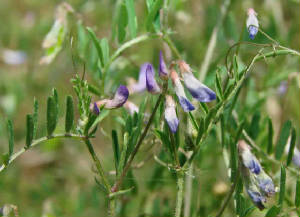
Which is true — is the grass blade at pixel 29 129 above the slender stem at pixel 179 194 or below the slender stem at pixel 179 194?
above

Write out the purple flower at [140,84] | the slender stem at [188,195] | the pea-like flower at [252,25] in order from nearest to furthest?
the pea-like flower at [252,25] < the slender stem at [188,195] < the purple flower at [140,84]

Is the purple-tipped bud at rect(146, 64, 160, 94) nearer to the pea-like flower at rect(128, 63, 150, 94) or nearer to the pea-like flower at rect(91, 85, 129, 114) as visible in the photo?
the pea-like flower at rect(91, 85, 129, 114)

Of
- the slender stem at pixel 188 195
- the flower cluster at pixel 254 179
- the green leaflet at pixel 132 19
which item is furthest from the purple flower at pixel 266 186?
the green leaflet at pixel 132 19

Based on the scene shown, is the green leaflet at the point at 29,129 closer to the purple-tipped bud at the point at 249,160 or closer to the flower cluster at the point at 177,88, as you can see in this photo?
the flower cluster at the point at 177,88

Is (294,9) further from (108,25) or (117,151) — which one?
(117,151)

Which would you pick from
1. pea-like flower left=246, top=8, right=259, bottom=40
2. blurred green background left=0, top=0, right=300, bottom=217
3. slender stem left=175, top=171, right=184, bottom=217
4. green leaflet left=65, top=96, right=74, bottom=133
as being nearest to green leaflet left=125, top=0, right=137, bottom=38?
blurred green background left=0, top=0, right=300, bottom=217

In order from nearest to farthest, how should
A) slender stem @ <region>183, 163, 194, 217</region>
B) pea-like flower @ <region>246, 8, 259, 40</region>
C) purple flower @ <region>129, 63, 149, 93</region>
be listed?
1. pea-like flower @ <region>246, 8, 259, 40</region>
2. slender stem @ <region>183, 163, 194, 217</region>
3. purple flower @ <region>129, 63, 149, 93</region>

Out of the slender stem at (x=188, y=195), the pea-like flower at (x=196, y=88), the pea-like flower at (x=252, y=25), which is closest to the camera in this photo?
the pea-like flower at (x=196, y=88)

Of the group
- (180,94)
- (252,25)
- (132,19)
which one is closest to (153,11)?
(132,19)

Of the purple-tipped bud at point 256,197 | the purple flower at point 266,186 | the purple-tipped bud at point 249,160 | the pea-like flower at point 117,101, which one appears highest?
the pea-like flower at point 117,101
